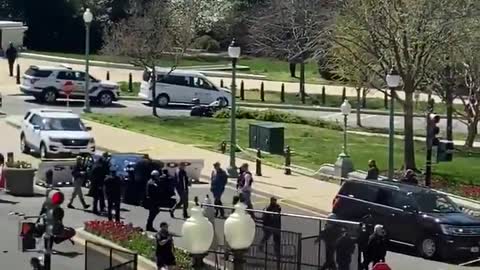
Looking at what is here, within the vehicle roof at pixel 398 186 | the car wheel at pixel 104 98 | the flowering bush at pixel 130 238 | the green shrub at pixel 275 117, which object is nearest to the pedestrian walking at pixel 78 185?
the flowering bush at pixel 130 238

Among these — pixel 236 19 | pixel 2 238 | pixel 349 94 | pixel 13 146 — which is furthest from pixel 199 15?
pixel 2 238

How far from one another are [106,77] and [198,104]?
10.1 m

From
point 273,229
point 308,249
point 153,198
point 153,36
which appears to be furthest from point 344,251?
point 153,36

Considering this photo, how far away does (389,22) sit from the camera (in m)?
35.5

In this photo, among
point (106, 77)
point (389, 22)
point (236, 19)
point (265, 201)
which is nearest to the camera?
point (265, 201)

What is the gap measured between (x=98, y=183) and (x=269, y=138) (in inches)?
531

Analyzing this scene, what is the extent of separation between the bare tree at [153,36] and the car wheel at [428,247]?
2719 centimetres

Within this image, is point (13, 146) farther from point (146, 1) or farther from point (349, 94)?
point (146, 1)

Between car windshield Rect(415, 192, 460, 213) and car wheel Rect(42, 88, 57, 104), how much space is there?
2993 cm

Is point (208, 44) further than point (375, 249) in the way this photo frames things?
Yes

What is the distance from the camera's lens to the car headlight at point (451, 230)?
2484 centimetres

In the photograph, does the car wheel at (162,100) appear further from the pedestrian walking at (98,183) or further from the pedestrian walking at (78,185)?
the pedestrian walking at (98,183)

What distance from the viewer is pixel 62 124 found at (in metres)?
38.4

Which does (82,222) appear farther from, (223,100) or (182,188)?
(223,100)
